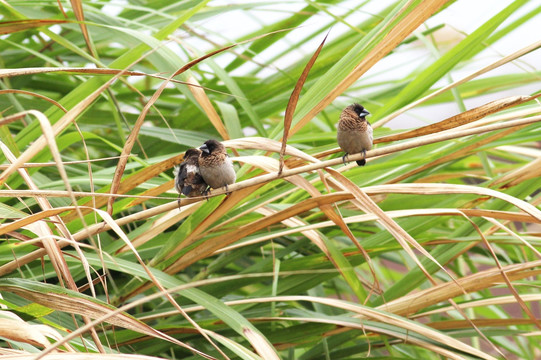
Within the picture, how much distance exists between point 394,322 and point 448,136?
503 mm

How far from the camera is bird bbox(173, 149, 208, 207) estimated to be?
5.14 ft

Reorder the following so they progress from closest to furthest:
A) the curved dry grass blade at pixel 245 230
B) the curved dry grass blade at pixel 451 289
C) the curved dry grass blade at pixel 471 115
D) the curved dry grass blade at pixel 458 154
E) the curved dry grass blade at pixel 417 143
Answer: the curved dry grass blade at pixel 417 143
the curved dry grass blade at pixel 471 115
the curved dry grass blade at pixel 245 230
the curved dry grass blade at pixel 451 289
the curved dry grass blade at pixel 458 154

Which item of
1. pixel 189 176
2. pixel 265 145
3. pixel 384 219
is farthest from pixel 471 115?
Answer: pixel 189 176

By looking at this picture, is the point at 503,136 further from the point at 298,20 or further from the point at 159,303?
the point at 159,303

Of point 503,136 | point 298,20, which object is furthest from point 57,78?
point 503,136

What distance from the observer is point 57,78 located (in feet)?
7.06

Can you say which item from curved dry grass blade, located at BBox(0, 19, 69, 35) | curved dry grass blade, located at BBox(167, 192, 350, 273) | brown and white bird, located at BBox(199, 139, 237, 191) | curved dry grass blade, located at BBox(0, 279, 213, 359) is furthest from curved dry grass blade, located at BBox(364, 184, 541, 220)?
curved dry grass blade, located at BBox(0, 19, 69, 35)

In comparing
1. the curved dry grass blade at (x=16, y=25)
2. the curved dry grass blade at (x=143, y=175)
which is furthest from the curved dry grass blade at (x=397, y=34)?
the curved dry grass blade at (x=16, y=25)

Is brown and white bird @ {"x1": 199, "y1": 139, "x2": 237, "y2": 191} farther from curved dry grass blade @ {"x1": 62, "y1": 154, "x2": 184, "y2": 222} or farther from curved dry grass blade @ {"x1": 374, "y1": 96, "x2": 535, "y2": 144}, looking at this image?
curved dry grass blade @ {"x1": 374, "y1": 96, "x2": 535, "y2": 144}

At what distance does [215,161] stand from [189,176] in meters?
0.08

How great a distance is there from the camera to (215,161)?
1.56 metres

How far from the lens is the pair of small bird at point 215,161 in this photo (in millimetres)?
1543

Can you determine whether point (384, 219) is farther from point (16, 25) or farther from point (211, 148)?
point (16, 25)

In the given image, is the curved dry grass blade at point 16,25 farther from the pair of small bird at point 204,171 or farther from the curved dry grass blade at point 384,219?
the curved dry grass blade at point 384,219
